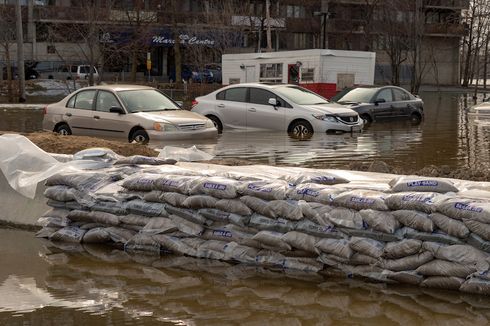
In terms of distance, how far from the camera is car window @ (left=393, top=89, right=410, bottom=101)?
23391 mm

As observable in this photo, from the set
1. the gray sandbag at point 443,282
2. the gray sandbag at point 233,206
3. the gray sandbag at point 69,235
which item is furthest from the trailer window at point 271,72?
the gray sandbag at point 443,282

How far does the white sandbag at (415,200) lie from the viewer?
6.10m

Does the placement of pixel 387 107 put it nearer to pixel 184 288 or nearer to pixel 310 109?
pixel 310 109

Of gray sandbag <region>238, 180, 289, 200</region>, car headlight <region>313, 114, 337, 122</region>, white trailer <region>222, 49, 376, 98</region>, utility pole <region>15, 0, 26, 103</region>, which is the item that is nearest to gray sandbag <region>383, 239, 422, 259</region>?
gray sandbag <region>238, 180, 289, 200</region>

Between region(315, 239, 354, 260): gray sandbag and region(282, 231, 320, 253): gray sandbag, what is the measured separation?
50 millimetres

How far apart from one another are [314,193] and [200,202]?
1.14 m

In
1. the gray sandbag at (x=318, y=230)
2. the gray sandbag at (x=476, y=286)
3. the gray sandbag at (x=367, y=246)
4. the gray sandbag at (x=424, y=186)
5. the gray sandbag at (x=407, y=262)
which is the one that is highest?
the gray sandbag at (x=424, y=186)

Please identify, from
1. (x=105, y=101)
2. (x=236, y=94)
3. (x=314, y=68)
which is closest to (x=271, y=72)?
(x=314, y=68)

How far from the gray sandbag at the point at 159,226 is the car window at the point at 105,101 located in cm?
852

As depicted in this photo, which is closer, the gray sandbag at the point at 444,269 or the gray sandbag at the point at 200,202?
the gray sandbag at the point at 444,269

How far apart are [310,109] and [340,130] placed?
0.90 meters

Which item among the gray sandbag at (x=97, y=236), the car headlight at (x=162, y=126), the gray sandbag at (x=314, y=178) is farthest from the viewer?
the car headlight at (x=162, y=126)

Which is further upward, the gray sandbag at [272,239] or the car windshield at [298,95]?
the car windshield at [298,95]

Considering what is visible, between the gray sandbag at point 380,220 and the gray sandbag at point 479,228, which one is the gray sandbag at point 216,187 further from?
the gray sandbag at point 479,228
